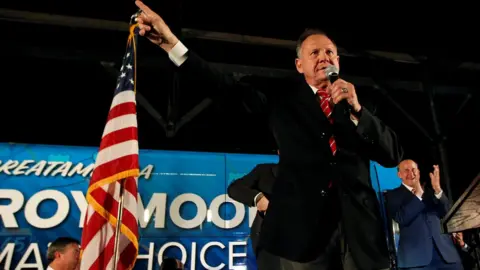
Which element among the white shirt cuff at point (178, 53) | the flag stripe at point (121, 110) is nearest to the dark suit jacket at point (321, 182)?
the white shirt cuff at point (178, 53)

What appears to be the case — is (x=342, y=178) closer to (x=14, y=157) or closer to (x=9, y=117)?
(x=14, y=157)

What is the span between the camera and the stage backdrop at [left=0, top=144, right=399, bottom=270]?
382 centimetres

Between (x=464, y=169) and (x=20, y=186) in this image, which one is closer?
(x=20, y=186)

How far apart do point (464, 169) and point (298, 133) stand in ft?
18.5

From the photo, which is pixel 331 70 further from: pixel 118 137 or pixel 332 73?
pixel 118 137

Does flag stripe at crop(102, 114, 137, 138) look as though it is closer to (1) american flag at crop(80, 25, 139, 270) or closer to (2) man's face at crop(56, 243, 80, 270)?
(1) american flag at crop(80, 25, 139, 270)

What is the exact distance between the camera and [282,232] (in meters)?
1.22

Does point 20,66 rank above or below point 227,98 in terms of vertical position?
above

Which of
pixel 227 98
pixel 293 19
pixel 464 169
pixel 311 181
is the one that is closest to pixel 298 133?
pixel 311 181

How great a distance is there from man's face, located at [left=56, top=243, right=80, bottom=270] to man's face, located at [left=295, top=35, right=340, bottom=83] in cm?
299

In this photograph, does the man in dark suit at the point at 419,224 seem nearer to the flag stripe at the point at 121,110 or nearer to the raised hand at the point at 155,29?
the flag stripe at the point at 121,110

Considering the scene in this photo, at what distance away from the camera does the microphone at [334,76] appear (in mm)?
1228

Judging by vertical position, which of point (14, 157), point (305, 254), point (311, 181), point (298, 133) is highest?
point (14, 157)

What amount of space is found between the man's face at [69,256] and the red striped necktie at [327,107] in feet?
10.0
